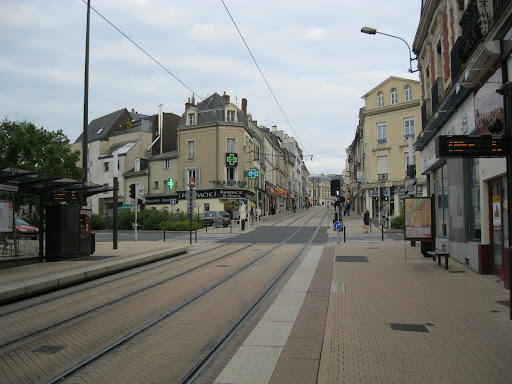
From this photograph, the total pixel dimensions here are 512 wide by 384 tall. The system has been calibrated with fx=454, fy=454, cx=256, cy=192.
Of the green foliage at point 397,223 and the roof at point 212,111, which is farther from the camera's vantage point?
the roof at point 212,111

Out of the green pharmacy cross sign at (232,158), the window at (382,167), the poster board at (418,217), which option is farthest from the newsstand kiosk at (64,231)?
the window at (382,167)

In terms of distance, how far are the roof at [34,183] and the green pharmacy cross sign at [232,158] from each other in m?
33.0

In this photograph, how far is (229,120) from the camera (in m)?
49.3

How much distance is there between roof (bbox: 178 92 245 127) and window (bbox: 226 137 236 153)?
216 centimetres

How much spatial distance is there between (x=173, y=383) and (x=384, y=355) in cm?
240

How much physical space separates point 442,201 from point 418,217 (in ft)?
7.87

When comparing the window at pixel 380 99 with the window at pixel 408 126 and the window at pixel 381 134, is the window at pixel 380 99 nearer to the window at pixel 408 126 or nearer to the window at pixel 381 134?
the window at pixel 381 134

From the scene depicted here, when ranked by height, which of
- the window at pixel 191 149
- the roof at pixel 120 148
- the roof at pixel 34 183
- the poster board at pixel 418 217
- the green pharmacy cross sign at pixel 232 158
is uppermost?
the roof at pixel 120 148

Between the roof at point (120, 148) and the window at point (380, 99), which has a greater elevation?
the window at point (380, 99)

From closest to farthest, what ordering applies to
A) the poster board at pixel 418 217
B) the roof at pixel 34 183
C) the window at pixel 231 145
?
the roof at pixel 34 183 < the poster board at pixel 418 217 < the window at pixel 231 145

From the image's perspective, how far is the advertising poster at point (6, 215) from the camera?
11383 millimetres

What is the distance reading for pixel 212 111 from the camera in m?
49.7

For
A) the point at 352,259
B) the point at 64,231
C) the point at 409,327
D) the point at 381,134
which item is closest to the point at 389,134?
the point at 381,134

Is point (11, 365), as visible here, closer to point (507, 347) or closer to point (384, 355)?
point (384, 355)
